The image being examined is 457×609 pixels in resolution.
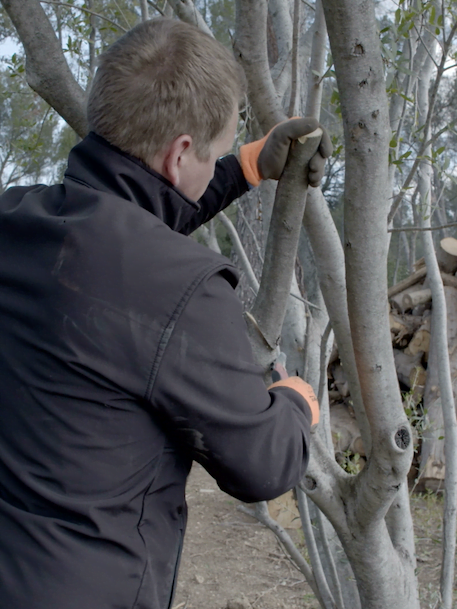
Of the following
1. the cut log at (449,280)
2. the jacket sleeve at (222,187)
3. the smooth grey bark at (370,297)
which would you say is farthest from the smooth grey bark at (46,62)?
the cut log at (449,280)

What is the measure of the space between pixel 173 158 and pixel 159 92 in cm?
13

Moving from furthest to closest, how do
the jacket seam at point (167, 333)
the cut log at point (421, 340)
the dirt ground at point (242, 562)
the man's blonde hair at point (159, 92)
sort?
the cut log at point (421, 340) → the dirt ground at point (242, 562) → the man's blonde hair at point (159, 92) → the jacket seam at point (167, 333)

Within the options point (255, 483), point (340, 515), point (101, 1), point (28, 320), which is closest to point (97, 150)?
point (28, 320)

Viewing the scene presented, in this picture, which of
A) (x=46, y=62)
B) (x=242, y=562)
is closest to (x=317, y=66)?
(x=46, y=62)

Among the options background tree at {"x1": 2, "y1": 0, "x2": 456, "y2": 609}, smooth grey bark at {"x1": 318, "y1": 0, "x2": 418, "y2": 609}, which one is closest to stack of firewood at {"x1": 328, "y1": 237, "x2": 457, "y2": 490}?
background tree at {"x1": 2, "y1": 0, "x2": 456, "y2": 609}

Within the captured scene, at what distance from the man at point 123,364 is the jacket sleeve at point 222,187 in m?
0.48

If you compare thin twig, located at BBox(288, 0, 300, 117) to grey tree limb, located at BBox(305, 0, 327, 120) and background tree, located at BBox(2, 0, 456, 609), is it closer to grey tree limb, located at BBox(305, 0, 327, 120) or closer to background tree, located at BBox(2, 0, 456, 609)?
background tree, located at BBox(2, 0, 456, 609)

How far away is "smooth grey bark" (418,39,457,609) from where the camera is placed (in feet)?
7.29

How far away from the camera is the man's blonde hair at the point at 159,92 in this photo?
113 cm

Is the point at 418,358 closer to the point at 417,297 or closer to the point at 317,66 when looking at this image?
the point at 417,297

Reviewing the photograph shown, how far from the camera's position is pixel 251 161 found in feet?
5.26

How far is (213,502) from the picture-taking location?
4.93 metres

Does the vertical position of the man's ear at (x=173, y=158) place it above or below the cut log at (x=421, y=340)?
above

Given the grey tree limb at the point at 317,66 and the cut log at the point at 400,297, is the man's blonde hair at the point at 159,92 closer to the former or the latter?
the grey tree limb at the point at 317,66
